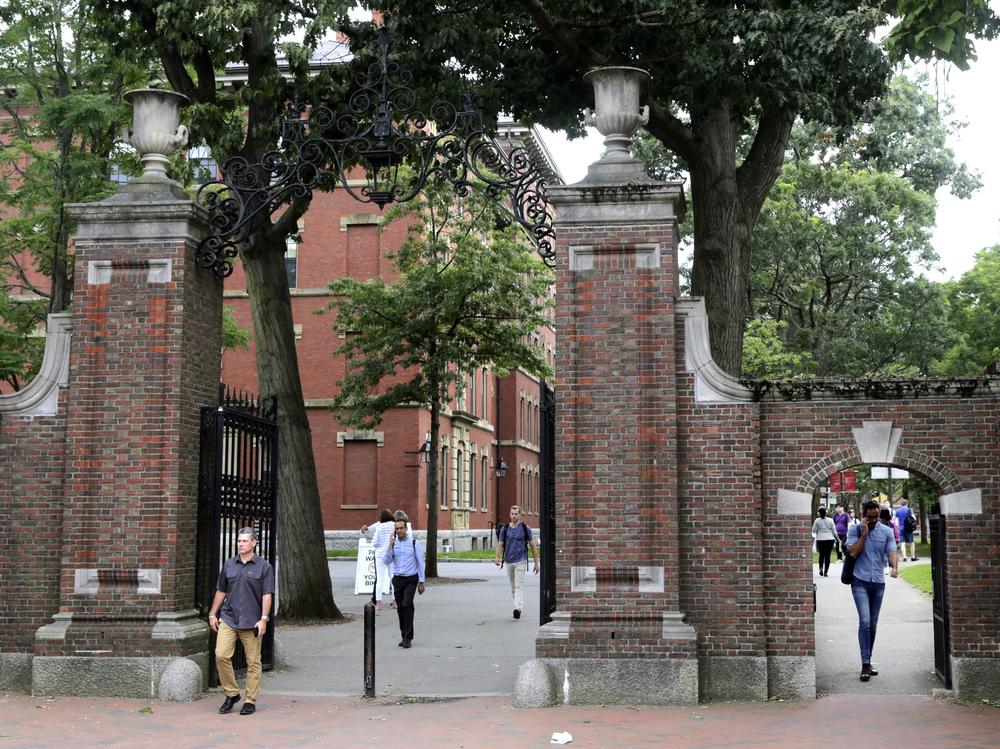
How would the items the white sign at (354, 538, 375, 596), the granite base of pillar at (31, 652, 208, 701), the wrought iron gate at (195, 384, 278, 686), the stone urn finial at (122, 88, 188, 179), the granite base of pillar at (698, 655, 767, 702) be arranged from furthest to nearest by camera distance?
1. the white sign at (354, 538, 375, 596)
2. the stone urn finial at (122, 88, 188, 179)
3. the wrought iron gate at (195, 384, 278, 686)
4. the granite base of pillar at (31, 652, 208, 701)
5. the granite base of pillar at (698, 655, 767, 702)

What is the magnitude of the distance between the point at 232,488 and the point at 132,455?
1156mm

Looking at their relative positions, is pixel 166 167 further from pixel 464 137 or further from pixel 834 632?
pixel 834 632

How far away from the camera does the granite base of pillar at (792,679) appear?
1127 centimetres

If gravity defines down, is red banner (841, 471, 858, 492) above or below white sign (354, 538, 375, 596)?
above

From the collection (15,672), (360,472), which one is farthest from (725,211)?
(360,472)

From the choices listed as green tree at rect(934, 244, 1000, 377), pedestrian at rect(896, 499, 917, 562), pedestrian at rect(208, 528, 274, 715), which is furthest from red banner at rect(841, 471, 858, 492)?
pedestrian at rect(208, 528, 274, 715)

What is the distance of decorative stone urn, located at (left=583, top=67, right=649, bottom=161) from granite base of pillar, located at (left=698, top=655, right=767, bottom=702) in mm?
5005

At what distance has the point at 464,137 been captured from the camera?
1250 centimetres

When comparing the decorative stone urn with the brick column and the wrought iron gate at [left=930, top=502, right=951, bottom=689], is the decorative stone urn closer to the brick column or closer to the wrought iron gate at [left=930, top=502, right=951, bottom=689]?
the brick column

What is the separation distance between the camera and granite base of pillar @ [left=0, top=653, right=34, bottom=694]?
11891 millimetres

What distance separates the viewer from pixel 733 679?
36.8ft

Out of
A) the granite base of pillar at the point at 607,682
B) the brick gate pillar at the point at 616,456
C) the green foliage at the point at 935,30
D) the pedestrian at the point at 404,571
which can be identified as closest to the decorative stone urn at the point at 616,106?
the brick gate pillar at the point at 616,456

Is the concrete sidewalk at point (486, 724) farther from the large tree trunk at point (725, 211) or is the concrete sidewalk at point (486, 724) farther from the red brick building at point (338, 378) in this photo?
the red brick building at point (338, 378)

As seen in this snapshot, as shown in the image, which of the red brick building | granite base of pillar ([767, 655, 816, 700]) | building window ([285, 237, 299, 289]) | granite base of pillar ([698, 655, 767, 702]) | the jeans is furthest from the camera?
building window ([285, 237, 299, 289])
